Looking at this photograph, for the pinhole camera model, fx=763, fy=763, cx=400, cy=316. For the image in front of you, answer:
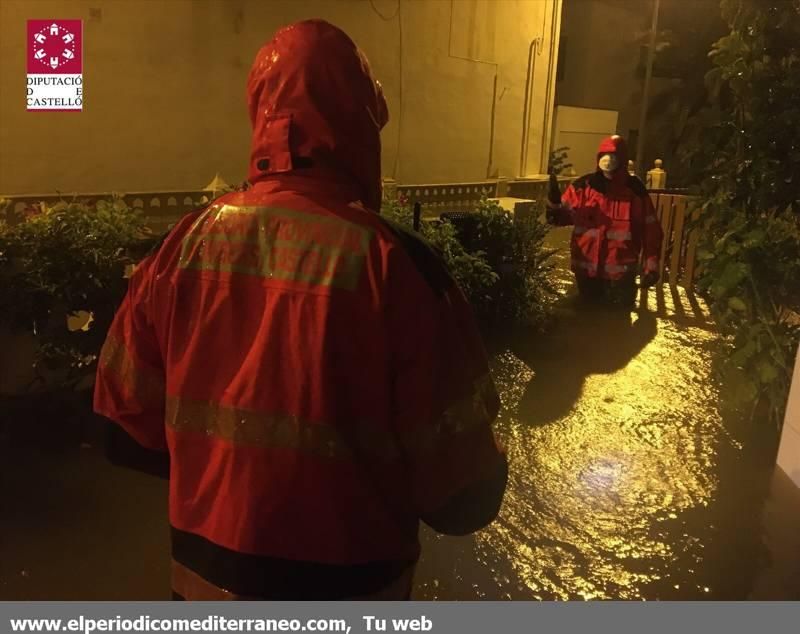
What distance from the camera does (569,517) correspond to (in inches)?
149

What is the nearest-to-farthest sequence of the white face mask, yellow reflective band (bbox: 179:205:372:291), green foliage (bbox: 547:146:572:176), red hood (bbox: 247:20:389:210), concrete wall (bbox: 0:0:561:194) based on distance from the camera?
1. yellow reflective band (bbox: 179:205:372:291)
2. red hood (bbox: 247:20:389:210)
3. concrete wall (bbox: 0:0:561:194)
4. the white face mask
5. green foliage (bbox: 547:146:572:176)

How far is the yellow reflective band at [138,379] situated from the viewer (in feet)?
5.44

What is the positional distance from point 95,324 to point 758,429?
421cm

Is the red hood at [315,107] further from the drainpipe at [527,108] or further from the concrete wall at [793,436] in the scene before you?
the drainpipe at [527,108]

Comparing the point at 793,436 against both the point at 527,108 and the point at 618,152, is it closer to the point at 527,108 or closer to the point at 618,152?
the point at 618,152

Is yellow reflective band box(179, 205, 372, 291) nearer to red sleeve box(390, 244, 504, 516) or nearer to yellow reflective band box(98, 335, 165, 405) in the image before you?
red sleeve box(390, 244, 504, 516)

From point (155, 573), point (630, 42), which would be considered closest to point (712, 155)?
point (155, 573)

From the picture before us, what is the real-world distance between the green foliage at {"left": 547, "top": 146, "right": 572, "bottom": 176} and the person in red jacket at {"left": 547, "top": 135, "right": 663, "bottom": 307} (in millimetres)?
6456

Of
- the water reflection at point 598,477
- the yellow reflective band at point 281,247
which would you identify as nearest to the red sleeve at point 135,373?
the yellow reflective band at point 281,247

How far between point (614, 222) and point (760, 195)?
10.8ft

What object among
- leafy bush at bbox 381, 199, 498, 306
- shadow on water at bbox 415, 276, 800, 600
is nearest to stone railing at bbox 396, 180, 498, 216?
leafy bush at bbox 381, 199, 498, 306

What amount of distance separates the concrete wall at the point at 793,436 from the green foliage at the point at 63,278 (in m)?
3.89

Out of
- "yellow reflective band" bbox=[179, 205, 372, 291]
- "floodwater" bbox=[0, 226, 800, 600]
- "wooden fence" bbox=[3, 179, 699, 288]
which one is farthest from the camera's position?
"wooden fence" bbox=[3, 179, 699, 288]

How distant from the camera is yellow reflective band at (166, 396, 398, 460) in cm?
144
